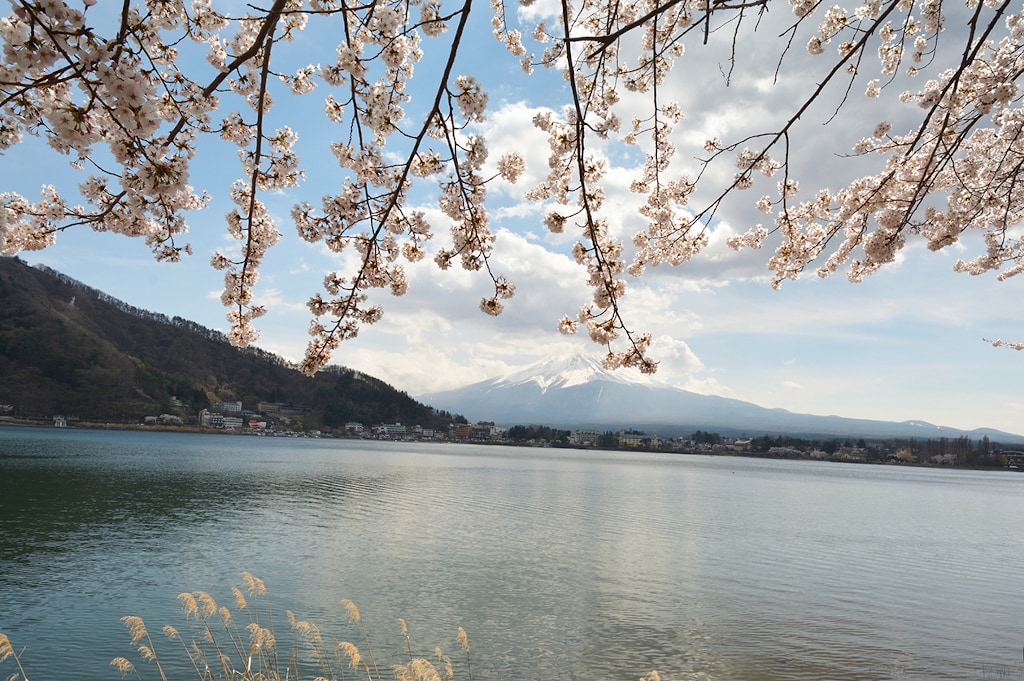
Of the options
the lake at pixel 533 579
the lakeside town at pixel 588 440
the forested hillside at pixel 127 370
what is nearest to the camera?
the lake at pixel 533 579

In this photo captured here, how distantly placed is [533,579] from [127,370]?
366 feet

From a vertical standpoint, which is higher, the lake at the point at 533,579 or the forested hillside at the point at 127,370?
the forested hillside at the point at 127,370

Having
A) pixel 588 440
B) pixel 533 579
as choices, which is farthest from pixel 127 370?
pixel 588 440

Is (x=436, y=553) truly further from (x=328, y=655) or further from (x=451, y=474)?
(x=451, y=474)

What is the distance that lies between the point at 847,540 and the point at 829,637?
640 inches

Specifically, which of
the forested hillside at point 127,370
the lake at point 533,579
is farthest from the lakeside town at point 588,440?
the lake at point 533,579

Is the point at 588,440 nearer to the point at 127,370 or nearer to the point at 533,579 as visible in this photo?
the point at 127,370

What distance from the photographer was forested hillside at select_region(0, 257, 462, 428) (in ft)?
307

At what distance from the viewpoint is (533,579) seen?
16.2m

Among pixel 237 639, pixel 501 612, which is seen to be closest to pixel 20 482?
pixel 237 639

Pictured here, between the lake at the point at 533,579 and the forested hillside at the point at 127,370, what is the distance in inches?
2359

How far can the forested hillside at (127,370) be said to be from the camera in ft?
307

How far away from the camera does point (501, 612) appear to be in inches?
516

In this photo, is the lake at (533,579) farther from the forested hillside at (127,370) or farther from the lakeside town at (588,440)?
the lakeside town at (588,440)
